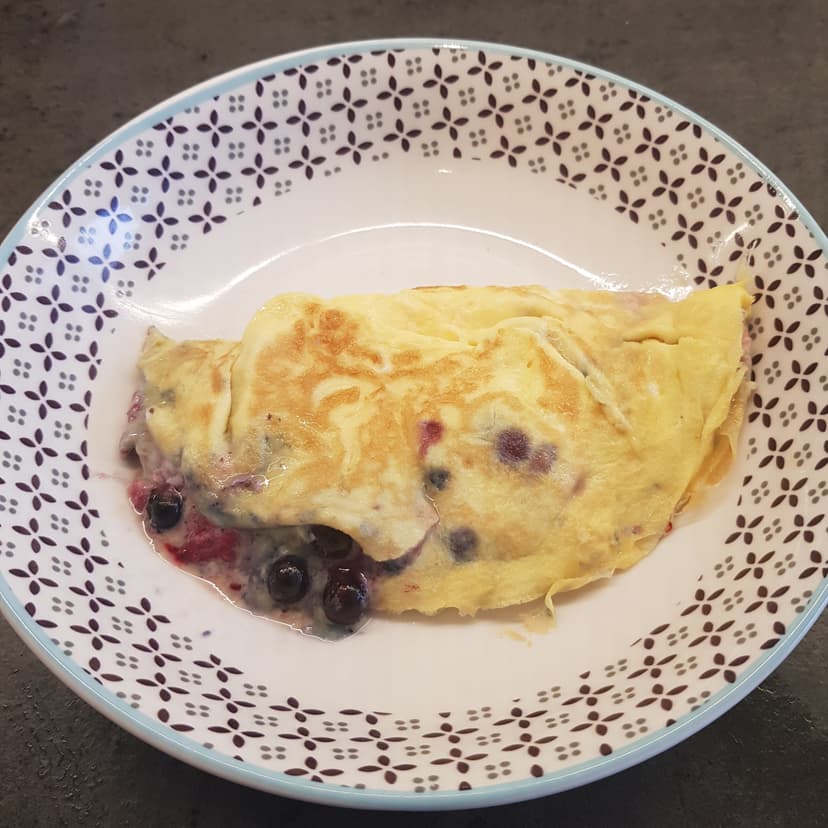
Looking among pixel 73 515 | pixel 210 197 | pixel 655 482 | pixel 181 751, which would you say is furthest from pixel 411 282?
pixel 181 751

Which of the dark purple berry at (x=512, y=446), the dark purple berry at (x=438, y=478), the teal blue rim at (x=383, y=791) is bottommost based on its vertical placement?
the teal blue rim at (x=383, y=791)

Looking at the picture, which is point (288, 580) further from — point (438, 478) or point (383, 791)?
point (383, 791)

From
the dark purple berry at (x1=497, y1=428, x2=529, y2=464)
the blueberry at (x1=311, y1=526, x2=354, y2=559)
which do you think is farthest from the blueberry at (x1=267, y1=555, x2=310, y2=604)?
the dark purple berry at (x1=497, y1=428, x2=529, y2=464)

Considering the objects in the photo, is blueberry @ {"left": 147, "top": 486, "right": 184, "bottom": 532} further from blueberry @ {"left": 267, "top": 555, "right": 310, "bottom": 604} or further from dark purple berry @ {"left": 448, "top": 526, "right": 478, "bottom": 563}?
dark purple berry @ {"left": 448, "top": 526, "right": 478, "bottom": 563}

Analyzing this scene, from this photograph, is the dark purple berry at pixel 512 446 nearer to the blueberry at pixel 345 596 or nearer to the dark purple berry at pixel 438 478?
the dark purple berry at pixel 438 478

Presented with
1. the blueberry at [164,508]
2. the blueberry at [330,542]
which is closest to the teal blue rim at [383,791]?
the blueberry at [164,508]

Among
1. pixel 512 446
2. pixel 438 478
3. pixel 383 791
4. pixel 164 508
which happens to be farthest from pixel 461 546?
pixel 164 508
